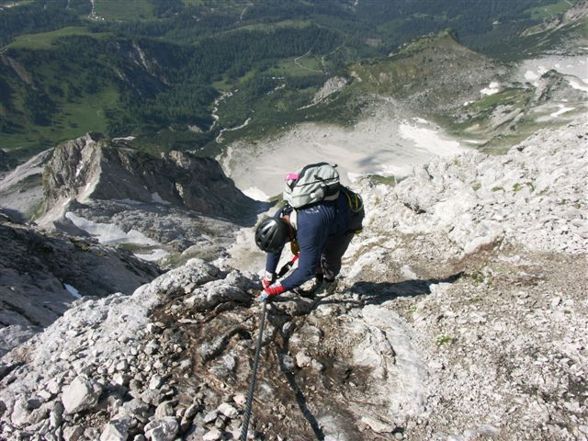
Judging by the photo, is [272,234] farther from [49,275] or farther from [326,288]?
[49,275]

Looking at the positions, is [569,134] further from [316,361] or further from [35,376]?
[35,376]

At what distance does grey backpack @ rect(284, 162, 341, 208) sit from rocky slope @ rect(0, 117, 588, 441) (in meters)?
3.35

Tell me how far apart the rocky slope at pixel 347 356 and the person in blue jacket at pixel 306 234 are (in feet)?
4.76

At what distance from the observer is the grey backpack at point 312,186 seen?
9734 mm

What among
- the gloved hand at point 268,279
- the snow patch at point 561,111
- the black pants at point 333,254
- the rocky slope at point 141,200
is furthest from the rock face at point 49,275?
the snow patch at point 561,111

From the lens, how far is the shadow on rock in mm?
13238

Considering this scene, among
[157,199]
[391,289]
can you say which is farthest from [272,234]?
[157,199]

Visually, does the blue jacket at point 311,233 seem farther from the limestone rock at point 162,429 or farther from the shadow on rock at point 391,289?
the limestone rock at point 162,429

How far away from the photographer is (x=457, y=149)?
16325 cm

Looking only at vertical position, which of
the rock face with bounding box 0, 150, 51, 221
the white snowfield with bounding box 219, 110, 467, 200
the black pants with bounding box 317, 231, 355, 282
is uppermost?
the black pants with bounding box 317, 231, 355, 282

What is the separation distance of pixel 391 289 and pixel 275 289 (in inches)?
184

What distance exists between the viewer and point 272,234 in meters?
10.2

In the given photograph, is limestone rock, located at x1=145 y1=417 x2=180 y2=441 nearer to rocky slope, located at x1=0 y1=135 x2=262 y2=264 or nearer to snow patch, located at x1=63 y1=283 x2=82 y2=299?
snow patch, located at x1=63 y1=283 x2=82 y2=299

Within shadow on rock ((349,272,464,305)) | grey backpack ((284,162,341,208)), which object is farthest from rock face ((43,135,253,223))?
grey backpack ((284,162,341,208))
